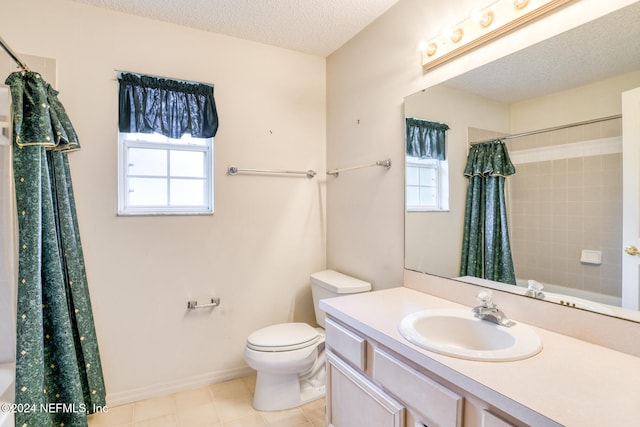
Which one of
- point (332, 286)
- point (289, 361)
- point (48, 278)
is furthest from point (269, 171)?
point (48, 278)

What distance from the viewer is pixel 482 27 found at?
1.44 meters

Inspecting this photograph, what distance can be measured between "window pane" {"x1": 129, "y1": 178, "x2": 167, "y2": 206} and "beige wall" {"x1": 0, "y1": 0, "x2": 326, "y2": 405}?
0.12 m

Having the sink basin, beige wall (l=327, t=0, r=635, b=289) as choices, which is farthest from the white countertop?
beige wall (l=327, t=0, r=635, b=289)

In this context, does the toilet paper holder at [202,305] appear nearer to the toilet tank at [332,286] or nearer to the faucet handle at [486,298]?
the toilet tank at [332,286]

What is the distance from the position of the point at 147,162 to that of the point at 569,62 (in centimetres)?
227

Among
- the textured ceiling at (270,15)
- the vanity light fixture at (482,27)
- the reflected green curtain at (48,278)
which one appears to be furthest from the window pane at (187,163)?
the vanity light fixture at (482,27)

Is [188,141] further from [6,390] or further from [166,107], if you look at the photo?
[6,390]

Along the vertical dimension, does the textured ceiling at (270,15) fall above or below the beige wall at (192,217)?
above

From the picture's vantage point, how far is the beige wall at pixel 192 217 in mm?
1951

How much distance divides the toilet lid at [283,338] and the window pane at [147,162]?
4.06 feet

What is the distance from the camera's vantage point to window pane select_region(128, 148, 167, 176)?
2.13 meters

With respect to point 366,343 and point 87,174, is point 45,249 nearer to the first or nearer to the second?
point 87,174

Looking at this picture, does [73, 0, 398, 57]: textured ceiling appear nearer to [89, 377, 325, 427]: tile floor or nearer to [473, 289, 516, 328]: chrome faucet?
[473, 289, 516, 328]: chrome faucet

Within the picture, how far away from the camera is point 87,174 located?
196 cm
